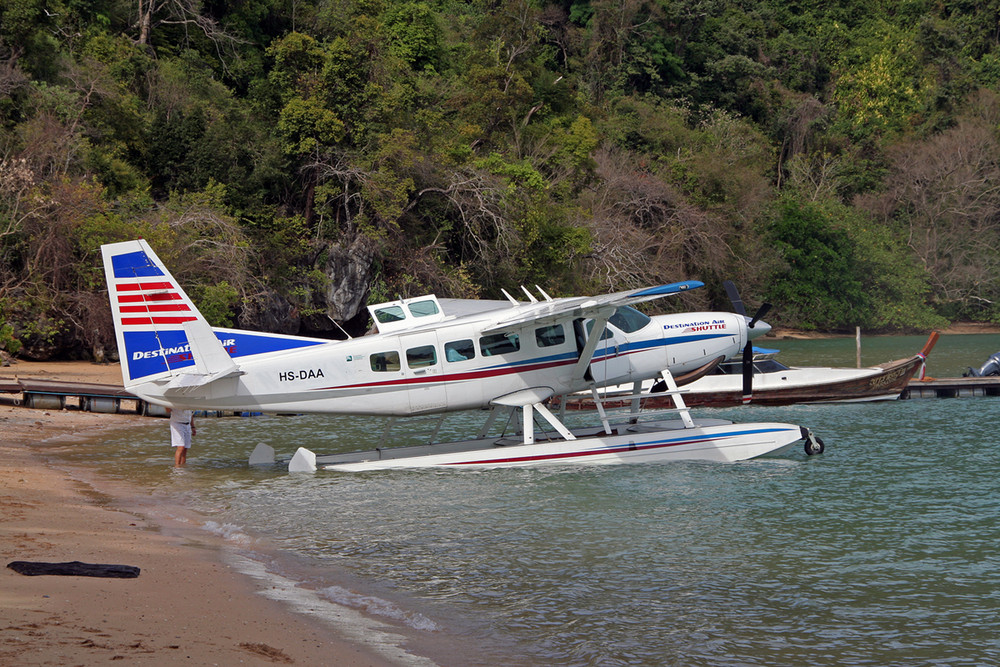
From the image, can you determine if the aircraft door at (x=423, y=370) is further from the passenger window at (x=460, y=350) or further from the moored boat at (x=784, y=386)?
the moored boat at (x=784, y=386)

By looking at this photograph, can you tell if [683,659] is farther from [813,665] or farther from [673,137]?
[673,137]

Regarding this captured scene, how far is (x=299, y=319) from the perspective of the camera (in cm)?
3747

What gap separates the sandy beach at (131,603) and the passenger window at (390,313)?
5138mm

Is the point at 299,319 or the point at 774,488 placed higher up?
the point at 299,319

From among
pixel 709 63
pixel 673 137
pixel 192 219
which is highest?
pixel 709 63

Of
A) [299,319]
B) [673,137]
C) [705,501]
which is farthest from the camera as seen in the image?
[673,137]

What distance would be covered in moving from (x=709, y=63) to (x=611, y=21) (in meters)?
7.67

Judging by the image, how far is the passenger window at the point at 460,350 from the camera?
16.2 meters

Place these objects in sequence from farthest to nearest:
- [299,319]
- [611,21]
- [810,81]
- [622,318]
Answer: [810,81]
[611,21]
[299,319]
[622,318]

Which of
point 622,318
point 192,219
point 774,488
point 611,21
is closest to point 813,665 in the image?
point 774,488

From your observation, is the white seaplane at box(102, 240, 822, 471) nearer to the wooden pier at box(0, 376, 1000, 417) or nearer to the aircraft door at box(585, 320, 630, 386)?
the aircraft door at box(585, 320, 630, 386)

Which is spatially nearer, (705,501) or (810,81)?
(705,501)

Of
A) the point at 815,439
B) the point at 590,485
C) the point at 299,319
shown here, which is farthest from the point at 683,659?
the point at 299,319

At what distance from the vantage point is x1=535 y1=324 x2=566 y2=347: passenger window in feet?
54.7
